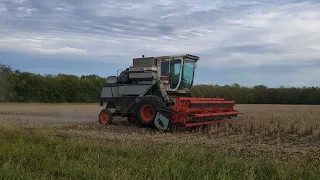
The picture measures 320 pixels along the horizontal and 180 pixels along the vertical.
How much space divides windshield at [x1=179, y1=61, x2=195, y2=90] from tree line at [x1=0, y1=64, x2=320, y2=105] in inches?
1136

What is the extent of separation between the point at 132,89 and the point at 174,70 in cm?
200

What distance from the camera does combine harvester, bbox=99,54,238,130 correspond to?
13828 millimetres

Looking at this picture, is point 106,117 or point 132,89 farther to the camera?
point 106,117

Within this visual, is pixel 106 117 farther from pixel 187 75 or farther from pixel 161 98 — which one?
pixel 187 75

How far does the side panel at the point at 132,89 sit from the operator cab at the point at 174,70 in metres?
0.86

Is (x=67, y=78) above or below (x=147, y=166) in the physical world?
above

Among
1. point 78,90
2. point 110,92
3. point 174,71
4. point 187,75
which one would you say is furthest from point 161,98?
point 78,90

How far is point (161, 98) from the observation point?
15.0 metres

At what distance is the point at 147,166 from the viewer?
20.7 feet

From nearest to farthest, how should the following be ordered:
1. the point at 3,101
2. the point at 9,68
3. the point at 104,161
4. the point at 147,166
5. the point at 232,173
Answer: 1. the point at 232,173
2. the point at 147,166
3. the point at 104,161
4. the point at 3,101
5. the point at 9,68

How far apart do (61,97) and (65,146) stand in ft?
156

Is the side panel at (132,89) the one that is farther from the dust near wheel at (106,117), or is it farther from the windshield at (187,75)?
the windshield at (187,75)

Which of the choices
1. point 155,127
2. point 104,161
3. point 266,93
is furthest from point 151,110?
point 266,93

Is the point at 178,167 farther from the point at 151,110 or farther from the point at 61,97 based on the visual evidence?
the point at 61,97
